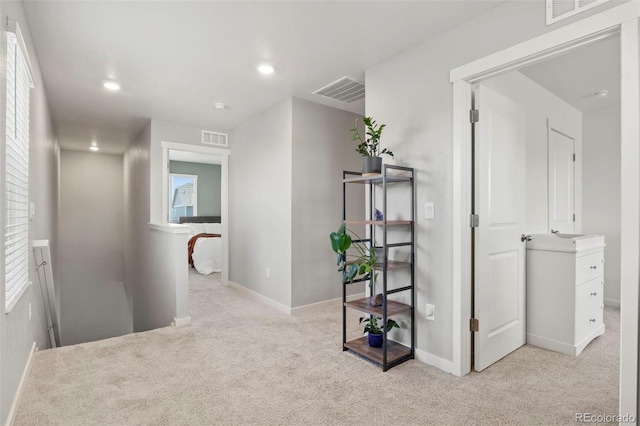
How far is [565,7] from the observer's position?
5.91 ft

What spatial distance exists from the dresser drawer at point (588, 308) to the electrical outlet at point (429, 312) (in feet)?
3.97

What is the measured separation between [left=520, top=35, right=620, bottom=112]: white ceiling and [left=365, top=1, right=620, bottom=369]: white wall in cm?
78

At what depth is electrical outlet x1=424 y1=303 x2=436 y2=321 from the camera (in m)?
2.47

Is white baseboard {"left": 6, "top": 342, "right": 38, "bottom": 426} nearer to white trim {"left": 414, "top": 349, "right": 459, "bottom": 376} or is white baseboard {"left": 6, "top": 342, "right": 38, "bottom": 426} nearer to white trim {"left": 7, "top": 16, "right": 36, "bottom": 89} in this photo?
white trim {"left": 7, "top": 16, "right": 36, "bottom": 89}

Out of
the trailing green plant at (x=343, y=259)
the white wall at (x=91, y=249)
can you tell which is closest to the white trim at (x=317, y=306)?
the trailing green plant at (x=343, y=259)

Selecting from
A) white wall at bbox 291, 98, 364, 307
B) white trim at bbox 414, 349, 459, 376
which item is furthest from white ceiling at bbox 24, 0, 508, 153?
white trim at bbox 414, 349, 459, 376

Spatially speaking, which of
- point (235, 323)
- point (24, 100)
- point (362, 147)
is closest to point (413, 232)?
point (362, 147)

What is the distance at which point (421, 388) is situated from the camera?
2.14m

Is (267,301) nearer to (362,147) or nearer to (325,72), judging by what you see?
(362,147)

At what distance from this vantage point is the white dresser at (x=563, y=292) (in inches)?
106

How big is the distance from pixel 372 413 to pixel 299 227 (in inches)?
88.8

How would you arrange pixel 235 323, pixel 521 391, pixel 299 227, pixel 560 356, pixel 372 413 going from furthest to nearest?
1. pixel 299 227
2. pixel 235 323
3. pixel 560 356
4. pixel 521 391
5. pixel 372 413

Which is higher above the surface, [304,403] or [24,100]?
[24,100]

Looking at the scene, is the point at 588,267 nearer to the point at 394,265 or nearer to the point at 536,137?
the point at 536,137
